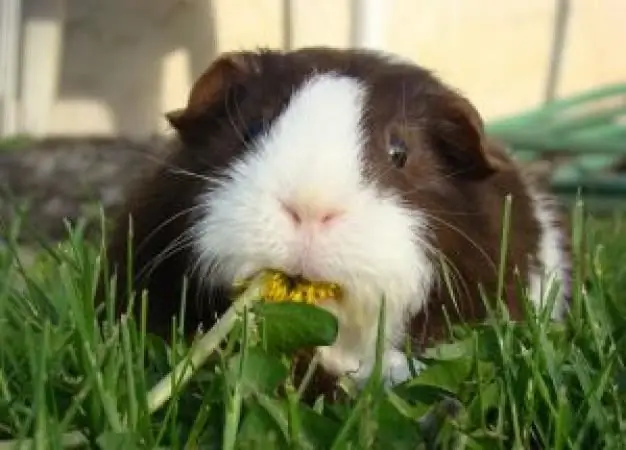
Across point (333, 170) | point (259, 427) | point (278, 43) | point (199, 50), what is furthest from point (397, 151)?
point (199, 50)

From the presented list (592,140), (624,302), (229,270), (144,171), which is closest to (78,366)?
(229,270)

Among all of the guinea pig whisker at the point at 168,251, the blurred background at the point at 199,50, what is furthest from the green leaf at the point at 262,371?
the blurred background at the point at 199,50

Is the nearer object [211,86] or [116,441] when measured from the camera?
[116,441]

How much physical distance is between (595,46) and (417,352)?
4969mm

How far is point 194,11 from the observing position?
21.9ft

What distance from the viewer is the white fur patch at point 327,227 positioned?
1.88 m

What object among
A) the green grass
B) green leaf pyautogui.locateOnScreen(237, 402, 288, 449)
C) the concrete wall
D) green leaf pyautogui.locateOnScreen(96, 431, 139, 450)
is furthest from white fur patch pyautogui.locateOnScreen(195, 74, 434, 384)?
the concrete wall

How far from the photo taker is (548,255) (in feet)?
8.49

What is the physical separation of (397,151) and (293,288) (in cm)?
31

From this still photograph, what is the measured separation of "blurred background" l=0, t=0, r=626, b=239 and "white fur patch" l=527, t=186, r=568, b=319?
3583 mm

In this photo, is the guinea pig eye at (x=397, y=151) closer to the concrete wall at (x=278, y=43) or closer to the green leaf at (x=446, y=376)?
the green leaf at (x=446, y=376)

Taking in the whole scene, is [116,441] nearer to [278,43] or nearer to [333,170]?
[333,170]

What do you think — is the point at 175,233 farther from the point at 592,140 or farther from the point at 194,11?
the point at 194,11

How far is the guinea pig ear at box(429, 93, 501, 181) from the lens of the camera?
2.23 meters
